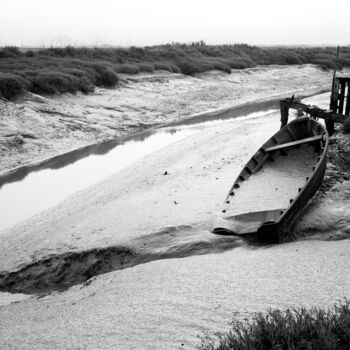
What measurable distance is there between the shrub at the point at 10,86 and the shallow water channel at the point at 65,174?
4731 mm

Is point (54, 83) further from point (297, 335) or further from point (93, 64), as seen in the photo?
point (297, 335)

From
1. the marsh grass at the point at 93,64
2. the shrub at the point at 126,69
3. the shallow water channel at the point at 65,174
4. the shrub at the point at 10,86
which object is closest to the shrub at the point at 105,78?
the marsh grass at the point at 93,64

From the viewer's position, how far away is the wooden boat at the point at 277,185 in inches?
246

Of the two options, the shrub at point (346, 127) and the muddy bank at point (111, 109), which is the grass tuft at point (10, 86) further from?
the shrub at point (346, 127)

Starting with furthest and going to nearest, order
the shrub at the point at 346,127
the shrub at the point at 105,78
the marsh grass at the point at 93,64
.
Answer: the shrub at the point at 105,78 → the marsh grass at the point at 93,64 → the shrub at the point at 346,127

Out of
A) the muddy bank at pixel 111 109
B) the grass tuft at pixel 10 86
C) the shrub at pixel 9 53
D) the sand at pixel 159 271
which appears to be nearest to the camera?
the sand at pixel 159 271

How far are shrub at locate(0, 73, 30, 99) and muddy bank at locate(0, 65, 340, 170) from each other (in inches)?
15.9

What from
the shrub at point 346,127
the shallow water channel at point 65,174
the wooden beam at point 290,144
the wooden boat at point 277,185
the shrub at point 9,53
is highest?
the shrub at point 9,53

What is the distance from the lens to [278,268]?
504cm

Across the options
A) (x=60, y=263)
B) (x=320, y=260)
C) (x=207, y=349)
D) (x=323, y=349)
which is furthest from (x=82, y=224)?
(x=323, y=349)

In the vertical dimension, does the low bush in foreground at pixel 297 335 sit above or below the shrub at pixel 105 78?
below

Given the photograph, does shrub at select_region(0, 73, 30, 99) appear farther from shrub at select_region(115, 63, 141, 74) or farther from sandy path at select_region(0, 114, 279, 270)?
shrub at select_region(115, 63, 141, 74)

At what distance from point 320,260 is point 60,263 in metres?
3.50

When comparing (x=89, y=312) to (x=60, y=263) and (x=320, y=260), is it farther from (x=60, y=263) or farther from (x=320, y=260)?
(x=320, y=260)
